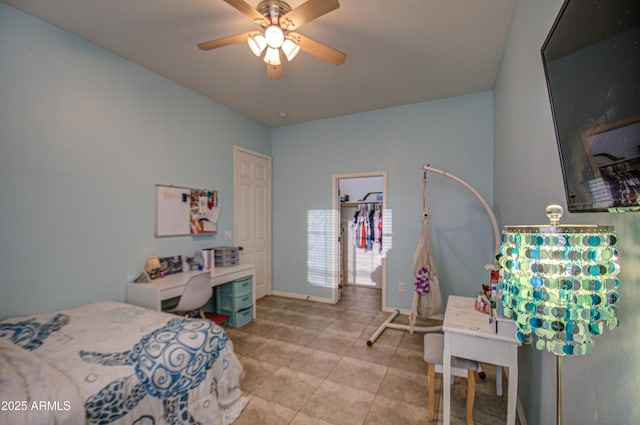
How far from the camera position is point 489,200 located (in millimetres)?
3473

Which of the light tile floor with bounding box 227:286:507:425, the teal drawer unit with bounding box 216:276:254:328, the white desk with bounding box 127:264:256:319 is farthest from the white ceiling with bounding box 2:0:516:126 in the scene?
the light tile floor with bounding box 227:286:507:425

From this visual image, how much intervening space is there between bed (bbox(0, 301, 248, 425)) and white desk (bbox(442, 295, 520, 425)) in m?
1.50

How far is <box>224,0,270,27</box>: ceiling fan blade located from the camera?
165 centimetres

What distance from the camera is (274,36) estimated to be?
190cm

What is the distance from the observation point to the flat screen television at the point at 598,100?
1.97 feet

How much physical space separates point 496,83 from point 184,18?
10.5ft

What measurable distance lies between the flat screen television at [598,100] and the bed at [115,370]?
2.09 metres

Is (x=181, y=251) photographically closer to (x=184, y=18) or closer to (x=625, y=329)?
(x=184, y=18)

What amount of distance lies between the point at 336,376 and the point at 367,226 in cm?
310

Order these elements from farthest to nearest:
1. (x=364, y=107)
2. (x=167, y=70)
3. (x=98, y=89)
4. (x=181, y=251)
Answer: (x=364, y=107)
(x=181, y=251)
(x=167, y=70)
(x=98, y=89)

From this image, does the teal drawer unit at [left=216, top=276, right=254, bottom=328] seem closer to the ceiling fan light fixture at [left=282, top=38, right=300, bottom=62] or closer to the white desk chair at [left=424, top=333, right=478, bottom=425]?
the white desk chair at [left=424, top=333, right=478, bottom=425]

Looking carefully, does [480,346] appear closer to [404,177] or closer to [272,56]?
[272,56]

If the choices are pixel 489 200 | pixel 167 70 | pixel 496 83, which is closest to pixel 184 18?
pixel 167 70

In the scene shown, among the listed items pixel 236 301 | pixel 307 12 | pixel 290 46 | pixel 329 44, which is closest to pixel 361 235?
pixel 236 301
